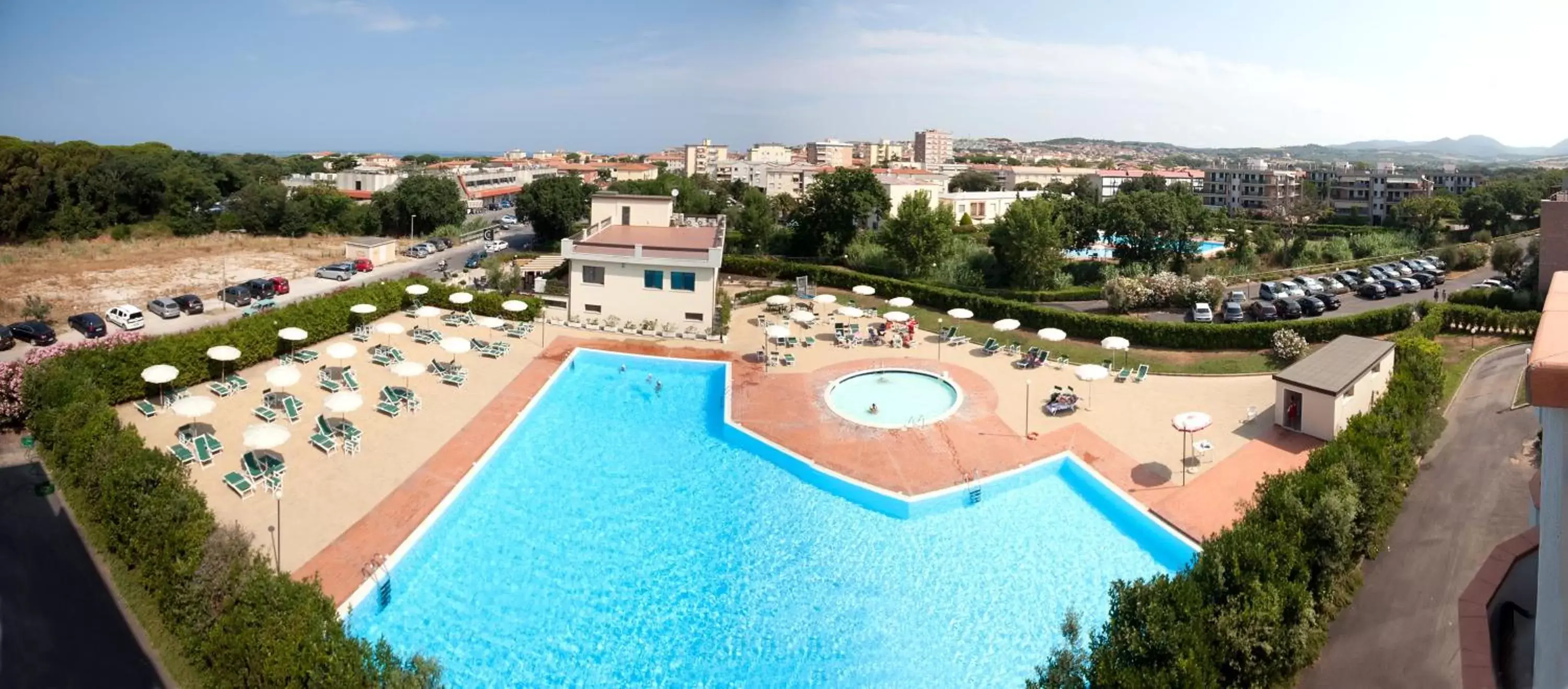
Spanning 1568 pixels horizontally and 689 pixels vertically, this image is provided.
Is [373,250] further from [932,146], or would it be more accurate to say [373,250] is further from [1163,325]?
[932,146]

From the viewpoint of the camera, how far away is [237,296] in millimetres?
30344

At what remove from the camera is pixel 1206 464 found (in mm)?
17000

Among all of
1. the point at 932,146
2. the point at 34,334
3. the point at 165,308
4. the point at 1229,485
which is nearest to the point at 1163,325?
the point at 1229,485

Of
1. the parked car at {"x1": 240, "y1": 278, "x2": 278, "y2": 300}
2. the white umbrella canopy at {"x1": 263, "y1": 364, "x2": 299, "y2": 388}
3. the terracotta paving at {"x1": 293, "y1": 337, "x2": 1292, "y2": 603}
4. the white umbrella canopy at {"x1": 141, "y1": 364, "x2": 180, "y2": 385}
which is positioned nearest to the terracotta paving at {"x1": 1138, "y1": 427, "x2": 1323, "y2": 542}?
the terracotta paving at {"x1": 293, "y1": 337, "x2": 1292, "y2": 603}

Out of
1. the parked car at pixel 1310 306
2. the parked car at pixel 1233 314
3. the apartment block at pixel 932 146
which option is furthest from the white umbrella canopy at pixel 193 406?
the apartment block at pixel 932 146

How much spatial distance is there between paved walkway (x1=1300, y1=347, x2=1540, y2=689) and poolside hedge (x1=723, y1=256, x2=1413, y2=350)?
5.28 metres

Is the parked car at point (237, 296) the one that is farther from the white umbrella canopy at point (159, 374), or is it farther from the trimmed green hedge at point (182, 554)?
the white umbrella canopy at point (159, 374)

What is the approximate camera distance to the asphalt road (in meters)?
25.1

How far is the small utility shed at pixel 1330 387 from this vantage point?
1792cm

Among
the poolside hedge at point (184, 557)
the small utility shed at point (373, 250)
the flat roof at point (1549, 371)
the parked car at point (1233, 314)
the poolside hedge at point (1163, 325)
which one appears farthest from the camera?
the small utility shed at point (373, 250)

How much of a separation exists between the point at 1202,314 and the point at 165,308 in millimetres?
34659

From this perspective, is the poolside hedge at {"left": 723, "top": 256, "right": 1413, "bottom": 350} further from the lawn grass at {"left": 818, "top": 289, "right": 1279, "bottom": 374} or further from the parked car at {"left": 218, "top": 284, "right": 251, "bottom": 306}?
the parked car at {"left": 218, "top": 284, "right": 251, "bottom": 306}

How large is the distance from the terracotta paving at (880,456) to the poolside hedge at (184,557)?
75.1 inches

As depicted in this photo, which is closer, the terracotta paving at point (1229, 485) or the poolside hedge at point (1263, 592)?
the poolside hedge at point (1263, 592)
